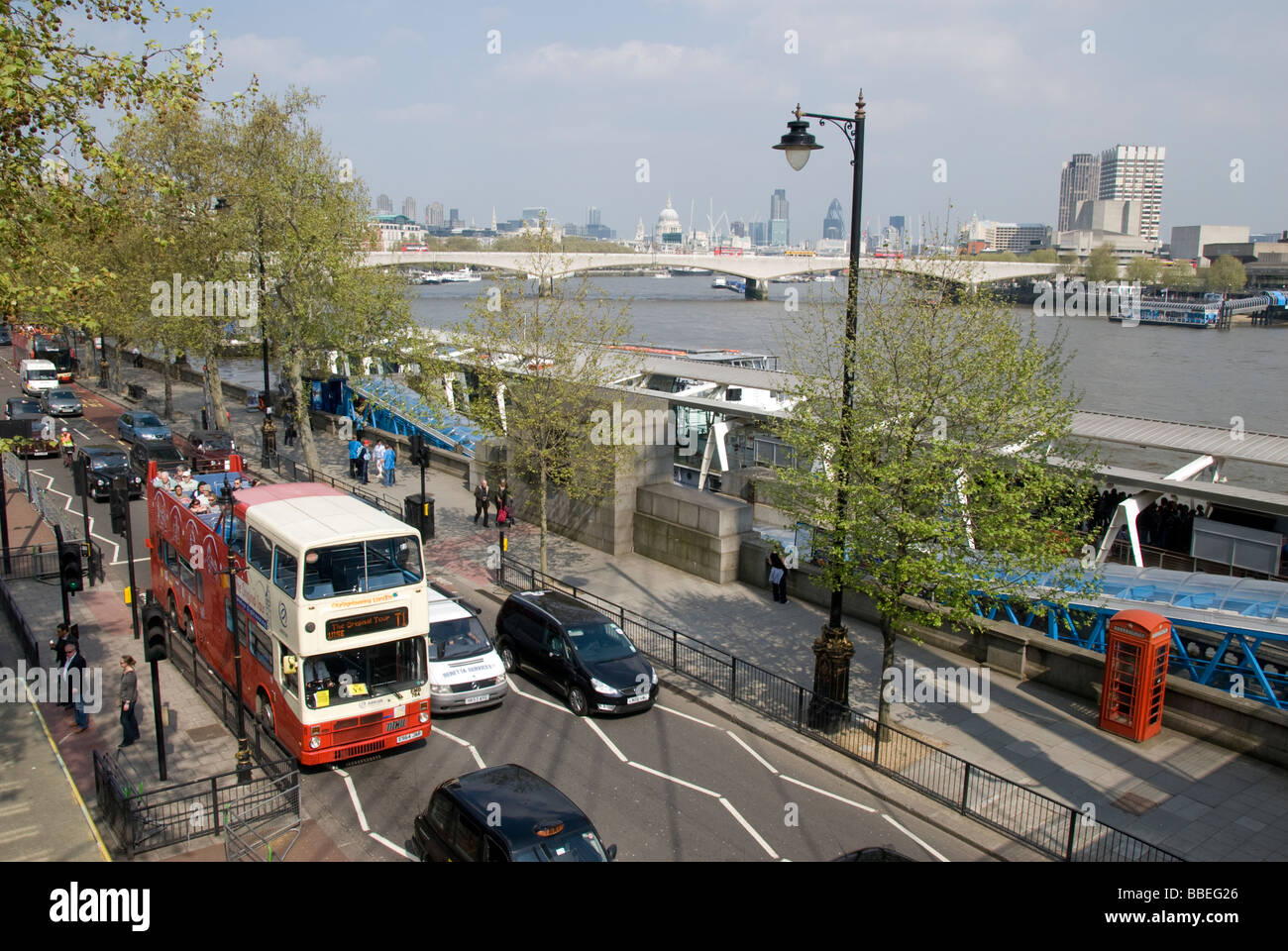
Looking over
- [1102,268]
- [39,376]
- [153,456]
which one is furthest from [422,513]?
[1102,268]

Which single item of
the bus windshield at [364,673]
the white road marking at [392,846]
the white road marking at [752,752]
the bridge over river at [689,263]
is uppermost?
the bridge over river at [689,263]

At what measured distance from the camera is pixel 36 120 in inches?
482

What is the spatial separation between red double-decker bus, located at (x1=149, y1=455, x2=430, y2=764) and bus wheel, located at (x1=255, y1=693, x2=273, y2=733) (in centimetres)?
1

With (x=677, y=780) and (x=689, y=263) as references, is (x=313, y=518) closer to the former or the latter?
(x=677, y=780)

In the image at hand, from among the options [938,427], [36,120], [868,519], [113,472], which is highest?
[36,120]

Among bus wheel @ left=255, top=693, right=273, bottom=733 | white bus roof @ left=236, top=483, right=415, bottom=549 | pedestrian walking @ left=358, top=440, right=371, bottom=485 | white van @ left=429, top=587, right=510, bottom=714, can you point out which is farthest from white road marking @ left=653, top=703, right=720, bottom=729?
pedestrian walking @ left=358, top=440, right=371, bottom=485

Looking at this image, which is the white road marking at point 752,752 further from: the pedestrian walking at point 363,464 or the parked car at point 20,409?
the parked car at point 20,409

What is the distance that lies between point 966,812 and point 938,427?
522 centimetres

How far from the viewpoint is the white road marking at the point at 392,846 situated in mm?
10992

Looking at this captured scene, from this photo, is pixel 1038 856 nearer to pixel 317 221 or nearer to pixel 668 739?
pixel 668 739

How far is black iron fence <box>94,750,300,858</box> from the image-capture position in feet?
35.4

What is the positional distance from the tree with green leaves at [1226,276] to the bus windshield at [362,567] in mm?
126944

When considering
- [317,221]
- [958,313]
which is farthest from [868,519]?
[317,221]

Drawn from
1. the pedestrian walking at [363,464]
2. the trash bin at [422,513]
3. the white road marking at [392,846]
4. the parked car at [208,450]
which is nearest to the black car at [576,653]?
the trash bin at [422,513]
